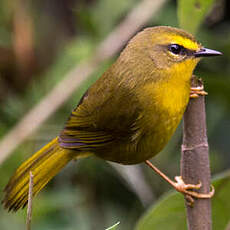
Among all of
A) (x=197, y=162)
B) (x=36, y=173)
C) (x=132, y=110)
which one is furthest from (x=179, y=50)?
Answer: (x=36, y=173)

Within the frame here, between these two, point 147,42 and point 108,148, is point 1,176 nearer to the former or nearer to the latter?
point 108,148

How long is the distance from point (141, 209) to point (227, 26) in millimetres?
1495

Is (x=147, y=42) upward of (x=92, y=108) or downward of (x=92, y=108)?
upward

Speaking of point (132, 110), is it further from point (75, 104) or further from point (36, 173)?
point (75, 104)

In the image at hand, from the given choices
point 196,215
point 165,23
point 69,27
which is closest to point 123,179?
point 165,23

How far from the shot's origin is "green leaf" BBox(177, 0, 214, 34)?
2.64m

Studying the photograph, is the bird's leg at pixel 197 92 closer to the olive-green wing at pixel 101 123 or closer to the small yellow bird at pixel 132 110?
the small yellow bird at pixel 132 110

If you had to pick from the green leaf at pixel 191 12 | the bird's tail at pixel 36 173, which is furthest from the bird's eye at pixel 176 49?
the bird's tail at pixel 36 173

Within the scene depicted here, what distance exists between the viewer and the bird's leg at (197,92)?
244 centimetres

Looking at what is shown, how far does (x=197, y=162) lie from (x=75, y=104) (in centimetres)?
172

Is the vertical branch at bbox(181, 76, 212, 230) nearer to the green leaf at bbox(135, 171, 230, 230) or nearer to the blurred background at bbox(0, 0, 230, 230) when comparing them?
the green leaf at bbox(135, 171, 230, 230)

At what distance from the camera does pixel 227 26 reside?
448 cm

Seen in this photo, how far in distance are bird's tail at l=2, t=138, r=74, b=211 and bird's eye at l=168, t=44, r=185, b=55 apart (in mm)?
756

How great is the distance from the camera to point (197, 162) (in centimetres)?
229
